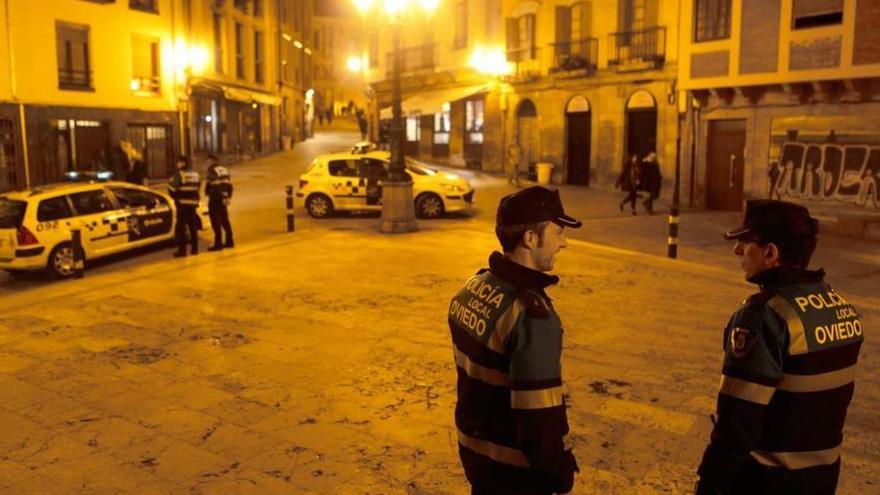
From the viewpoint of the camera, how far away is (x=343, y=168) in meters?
18.9

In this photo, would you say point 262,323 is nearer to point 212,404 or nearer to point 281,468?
point 212,404

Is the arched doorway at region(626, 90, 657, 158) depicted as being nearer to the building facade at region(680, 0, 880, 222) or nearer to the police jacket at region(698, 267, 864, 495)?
the building facade at region(680, 0, 880, 222)

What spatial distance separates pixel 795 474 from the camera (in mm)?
2754

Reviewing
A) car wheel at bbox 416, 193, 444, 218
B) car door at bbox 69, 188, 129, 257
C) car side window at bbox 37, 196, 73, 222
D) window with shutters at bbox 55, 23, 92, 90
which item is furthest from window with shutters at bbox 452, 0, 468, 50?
car side window at bbox 37, 196, 73, 222

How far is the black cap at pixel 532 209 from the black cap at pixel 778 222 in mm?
731

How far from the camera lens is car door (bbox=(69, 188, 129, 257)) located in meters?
12.3

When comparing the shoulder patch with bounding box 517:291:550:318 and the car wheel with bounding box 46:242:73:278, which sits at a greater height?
the shoulder patch with bounding box 517:291:550:318

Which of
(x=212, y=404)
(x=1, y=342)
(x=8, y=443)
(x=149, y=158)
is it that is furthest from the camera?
(x=149, y=158)

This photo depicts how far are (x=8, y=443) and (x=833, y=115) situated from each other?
55.5ft

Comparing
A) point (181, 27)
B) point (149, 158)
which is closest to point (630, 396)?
point (149, 158)

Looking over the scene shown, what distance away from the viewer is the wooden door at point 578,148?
2647 centimetres

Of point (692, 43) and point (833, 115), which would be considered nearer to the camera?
point (833, 115)

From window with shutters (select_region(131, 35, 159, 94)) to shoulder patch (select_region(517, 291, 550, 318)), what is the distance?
2750 cm

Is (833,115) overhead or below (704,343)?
overhead
